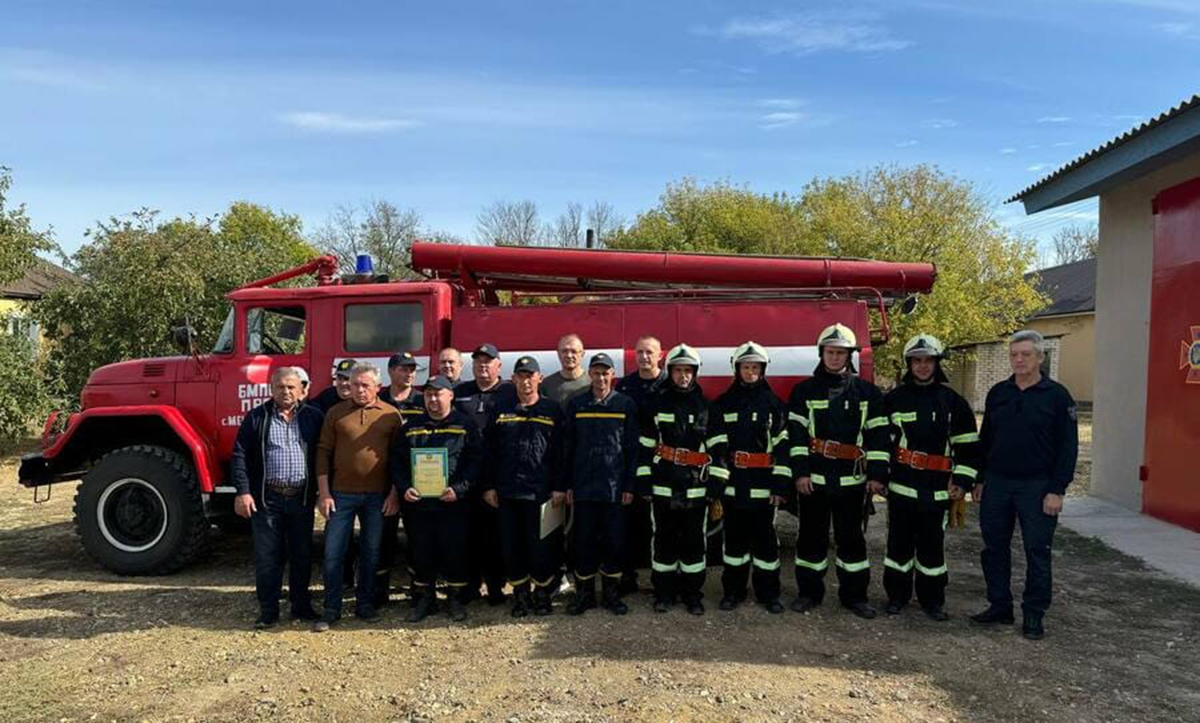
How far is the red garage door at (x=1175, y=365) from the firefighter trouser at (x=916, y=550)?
463 centimetres

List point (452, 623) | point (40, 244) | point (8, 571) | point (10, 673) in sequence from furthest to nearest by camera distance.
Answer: point (40, 244) < point (8, 571) < point (452, 623) < point (10, 673)

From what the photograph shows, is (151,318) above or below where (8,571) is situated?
above

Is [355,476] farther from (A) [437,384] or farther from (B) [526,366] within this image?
(B) [526,366]

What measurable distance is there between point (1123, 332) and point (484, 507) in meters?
8.32

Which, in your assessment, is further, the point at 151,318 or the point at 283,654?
the point at 151,318

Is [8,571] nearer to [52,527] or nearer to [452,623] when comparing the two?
[52,527]

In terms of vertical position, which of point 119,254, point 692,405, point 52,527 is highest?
point 119,254

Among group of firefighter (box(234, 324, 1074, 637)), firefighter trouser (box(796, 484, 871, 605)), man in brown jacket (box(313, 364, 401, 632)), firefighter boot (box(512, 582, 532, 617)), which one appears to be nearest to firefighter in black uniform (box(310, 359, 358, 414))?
group of firefighter (box(234, 324, 1074, 637))

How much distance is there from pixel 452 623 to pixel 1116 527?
277 inches

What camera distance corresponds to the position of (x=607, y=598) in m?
5.38

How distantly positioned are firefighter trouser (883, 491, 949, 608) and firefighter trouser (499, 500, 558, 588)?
7.65ft

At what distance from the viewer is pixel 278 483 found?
5055 millimetres

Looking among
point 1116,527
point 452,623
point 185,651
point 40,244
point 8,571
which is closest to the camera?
point 185,651

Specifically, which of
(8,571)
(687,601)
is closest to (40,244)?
(8,571)
